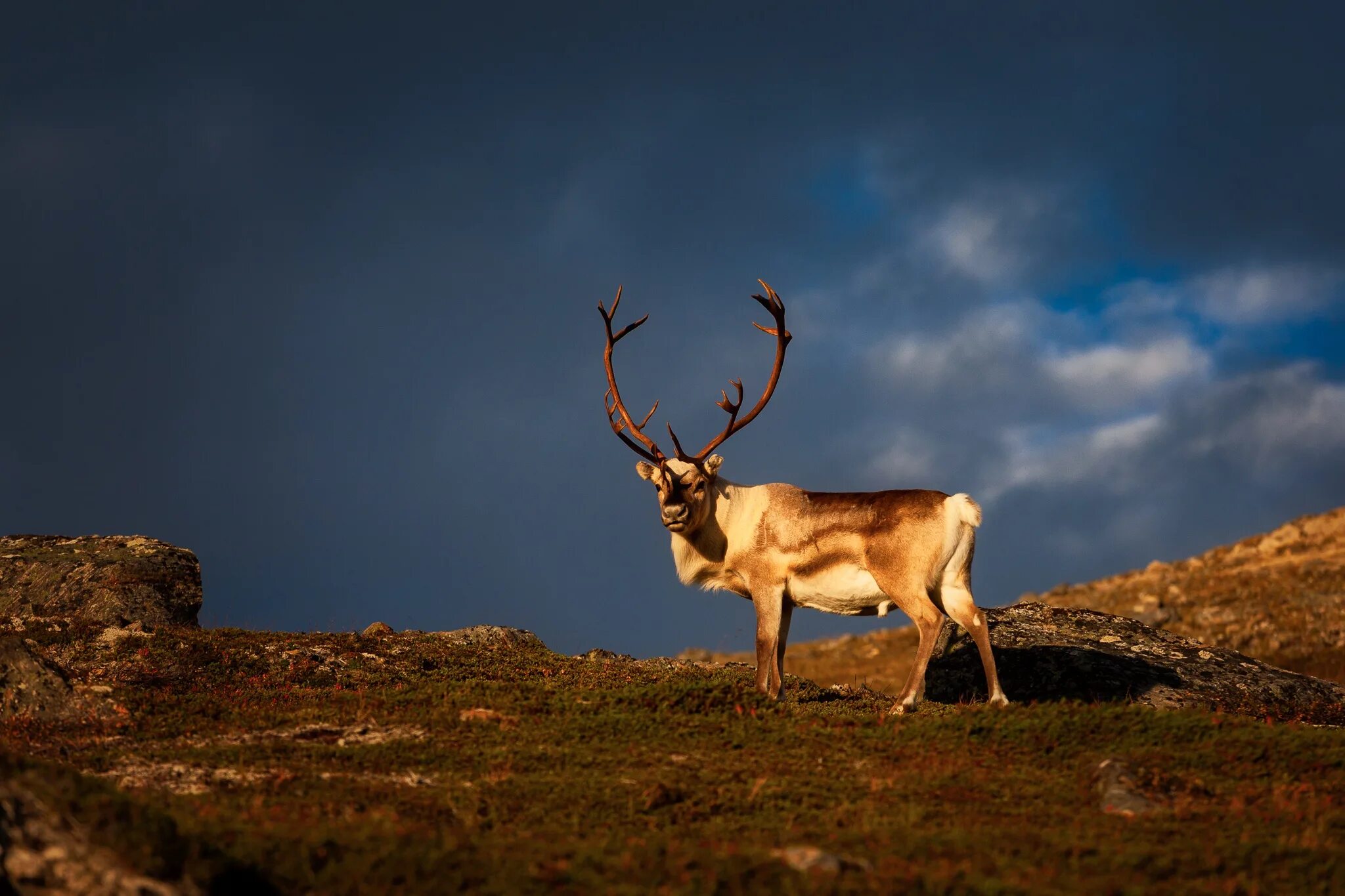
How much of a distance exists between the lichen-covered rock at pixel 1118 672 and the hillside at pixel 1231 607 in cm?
1037

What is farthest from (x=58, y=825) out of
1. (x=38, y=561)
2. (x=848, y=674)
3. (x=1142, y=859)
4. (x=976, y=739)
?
(x=848, y=674)

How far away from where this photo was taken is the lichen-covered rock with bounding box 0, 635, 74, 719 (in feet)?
48.5

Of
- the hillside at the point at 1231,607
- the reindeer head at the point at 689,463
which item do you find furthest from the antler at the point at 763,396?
the hillside at the point at 1231,607

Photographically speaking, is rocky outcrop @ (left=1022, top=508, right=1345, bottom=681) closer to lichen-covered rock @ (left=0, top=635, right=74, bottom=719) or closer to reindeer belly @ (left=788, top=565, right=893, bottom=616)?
reindeer belly @ (left=788, top=565, right=893, bottom=616)

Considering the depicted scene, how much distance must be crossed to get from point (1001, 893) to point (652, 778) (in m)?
4.51

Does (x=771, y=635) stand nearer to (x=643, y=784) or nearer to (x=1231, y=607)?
(x=643, y=784)

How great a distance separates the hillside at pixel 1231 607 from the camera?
37.1 metres

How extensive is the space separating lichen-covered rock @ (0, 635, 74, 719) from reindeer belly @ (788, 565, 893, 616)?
33.3ft

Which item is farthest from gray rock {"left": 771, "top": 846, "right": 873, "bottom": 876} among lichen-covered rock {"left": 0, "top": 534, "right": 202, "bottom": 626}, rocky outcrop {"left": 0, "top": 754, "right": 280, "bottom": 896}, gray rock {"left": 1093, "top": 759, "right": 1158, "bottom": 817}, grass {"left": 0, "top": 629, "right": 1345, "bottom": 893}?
lichen-covered rock {"left": 0, "top": 534, "right": 202, "bottom": 626}

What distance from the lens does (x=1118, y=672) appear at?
20.3m

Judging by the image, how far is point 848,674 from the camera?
38.8 m

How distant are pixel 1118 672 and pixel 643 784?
39.5ft

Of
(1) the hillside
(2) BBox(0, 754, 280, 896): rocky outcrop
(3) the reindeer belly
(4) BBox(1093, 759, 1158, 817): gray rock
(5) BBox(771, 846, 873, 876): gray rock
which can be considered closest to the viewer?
(2) BBox(0, 754, 280, 896): rocky outcrop

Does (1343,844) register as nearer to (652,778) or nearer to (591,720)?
(652,778)
